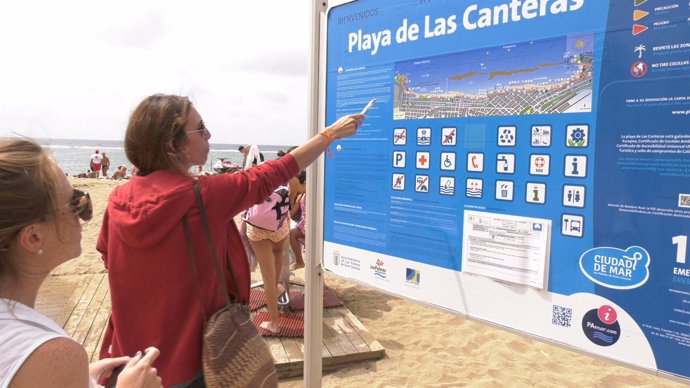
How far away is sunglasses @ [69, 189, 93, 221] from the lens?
3.62 ft

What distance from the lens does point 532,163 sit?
152cm

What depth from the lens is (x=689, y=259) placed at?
1.24 m

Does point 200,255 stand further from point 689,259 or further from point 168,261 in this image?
point 689,259

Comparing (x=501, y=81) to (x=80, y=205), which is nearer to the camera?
(x=80, y=205)

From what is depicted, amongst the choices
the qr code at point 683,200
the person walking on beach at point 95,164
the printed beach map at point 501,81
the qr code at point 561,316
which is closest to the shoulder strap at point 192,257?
the printed beach map at point 501,81

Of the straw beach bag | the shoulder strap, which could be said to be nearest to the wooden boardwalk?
the straw beach bag

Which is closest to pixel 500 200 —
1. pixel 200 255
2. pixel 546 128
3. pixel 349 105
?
pixel 546 128

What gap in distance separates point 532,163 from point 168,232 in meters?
1.22

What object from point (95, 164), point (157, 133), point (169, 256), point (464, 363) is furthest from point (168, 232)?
point (95, 164)

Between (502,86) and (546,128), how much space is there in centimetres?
22

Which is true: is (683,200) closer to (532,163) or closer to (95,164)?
(532,163)

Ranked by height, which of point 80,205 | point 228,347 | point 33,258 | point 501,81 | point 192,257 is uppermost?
point 501,81

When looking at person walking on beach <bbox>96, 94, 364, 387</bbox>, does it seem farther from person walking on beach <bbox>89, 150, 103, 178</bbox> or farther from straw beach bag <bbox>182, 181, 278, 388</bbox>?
person walking on beach <bbox>89, 150, 103, 178</bbox>

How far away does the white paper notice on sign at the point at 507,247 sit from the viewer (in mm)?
1499
